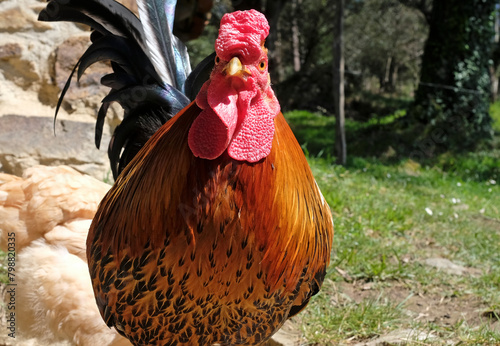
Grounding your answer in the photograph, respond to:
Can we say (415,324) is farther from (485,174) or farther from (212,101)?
(485,174)

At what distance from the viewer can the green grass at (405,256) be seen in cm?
286

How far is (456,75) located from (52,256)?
8.54 metres

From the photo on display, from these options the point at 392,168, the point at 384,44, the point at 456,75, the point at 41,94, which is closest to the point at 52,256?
the point at 41,94

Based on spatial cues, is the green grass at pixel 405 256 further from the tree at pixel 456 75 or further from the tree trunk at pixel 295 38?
the tree trunk at pixel 295 38

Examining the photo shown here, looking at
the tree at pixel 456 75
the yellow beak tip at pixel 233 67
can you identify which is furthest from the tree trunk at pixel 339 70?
the yellow beak tip at pixel 233 67

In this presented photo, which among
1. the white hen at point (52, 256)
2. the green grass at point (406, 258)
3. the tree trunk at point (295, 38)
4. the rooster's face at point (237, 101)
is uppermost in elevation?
the tree trunk at point (295, 38)

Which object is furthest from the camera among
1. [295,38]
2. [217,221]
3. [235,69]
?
[295,38]

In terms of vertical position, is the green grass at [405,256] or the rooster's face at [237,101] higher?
the rooster's face at [237,101]

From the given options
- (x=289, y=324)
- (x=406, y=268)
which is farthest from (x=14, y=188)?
(x=406, y=268)

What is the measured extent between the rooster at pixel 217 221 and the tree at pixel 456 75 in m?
7.67

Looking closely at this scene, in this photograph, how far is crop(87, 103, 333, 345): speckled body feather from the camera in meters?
1.58

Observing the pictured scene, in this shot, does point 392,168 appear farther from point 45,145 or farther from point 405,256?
point 45,145

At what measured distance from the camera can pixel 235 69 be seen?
1455 millimetres

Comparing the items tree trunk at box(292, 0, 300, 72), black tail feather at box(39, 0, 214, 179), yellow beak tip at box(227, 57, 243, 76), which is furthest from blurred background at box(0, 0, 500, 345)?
tree trunk at box(292, 0, 300, 72)
